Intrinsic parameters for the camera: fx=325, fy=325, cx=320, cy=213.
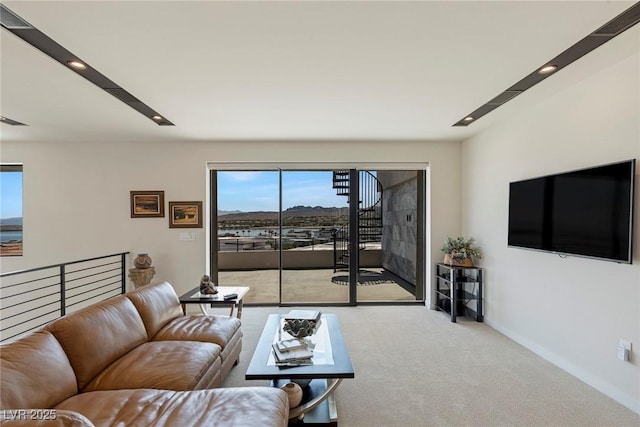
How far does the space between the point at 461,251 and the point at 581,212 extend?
193 centimetres

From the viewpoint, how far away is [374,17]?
73.8 inches

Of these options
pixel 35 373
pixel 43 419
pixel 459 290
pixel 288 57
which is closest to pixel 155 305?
pixel 35 373

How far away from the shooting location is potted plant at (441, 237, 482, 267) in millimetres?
4496

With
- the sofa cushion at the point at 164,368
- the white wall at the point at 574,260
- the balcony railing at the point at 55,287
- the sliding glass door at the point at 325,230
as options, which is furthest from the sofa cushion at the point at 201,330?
the white wall at the point at 574,260

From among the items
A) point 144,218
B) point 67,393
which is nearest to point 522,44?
point 67,393

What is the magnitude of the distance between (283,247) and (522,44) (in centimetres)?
405

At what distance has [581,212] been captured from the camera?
8.78ft

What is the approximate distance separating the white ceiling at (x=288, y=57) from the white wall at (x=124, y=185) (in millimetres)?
1004

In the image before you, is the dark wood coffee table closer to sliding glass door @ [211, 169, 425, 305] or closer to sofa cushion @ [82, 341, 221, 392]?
sofa cushion @ [82, 341, 221, 392]

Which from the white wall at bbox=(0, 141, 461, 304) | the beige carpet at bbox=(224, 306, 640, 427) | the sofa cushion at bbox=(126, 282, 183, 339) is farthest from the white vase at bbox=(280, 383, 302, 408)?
the white wall at bbox=(0, 141, 461, 304)

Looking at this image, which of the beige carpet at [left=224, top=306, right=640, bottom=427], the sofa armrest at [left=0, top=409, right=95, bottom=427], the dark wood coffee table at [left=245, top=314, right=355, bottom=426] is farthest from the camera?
the beige carpet at [left=224, top=306, right=640, bottom=427]

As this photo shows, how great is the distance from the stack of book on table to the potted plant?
294 centimetres

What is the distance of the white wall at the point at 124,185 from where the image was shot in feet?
15.9

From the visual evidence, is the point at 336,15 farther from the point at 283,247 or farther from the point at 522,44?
the point at 283,247
